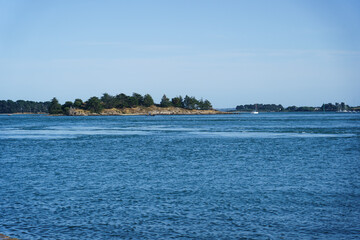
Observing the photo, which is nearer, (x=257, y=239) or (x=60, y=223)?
(x=257, y=239)

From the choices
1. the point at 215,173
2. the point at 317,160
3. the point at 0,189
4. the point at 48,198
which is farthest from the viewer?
the point at 317,160

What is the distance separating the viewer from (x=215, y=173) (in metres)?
33.1

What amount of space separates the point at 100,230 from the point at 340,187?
16.7 metres

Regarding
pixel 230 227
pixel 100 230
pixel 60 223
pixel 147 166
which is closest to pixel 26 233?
pixel 60 223

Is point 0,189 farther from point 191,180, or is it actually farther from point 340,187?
point 340,187

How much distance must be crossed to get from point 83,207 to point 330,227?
12569 mm

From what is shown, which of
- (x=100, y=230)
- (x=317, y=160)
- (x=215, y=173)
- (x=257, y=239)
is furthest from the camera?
(x=317, y=160)

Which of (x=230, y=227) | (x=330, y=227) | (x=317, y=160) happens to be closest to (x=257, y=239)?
(x=230, y=227)

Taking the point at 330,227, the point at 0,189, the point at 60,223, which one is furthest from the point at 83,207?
the point at 330,227

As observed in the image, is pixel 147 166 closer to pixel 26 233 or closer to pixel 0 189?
pixel 0 189

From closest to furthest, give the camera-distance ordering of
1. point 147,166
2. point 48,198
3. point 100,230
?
point 100,230 < point 48,198 < point 147,166

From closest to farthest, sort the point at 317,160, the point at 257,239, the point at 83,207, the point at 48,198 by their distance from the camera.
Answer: the point at 257,239, the point at 83,207, the point at 48,198, the point at 317,160

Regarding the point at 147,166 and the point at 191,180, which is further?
the point at 147,166

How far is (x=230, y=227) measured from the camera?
1831 cm
